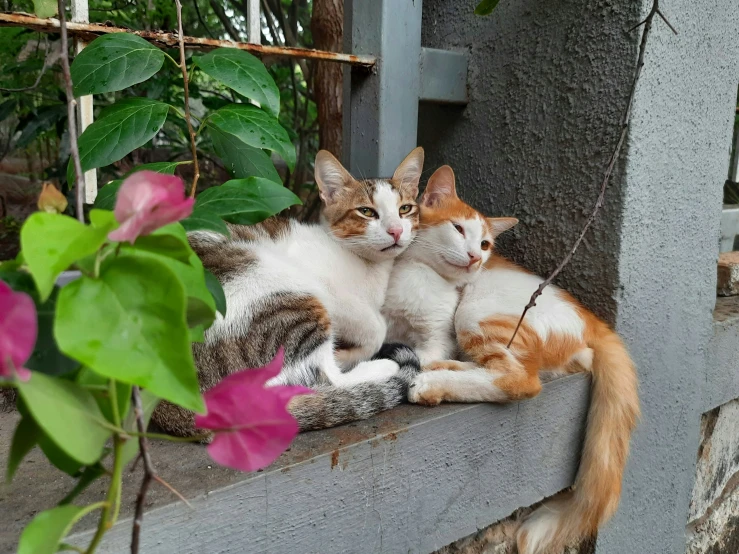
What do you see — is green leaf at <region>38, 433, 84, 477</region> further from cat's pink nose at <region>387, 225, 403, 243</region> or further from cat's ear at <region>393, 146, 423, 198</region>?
cat's ear at <region>393, 146, 423, 198</region>

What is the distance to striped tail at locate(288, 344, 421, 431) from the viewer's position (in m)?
1.15

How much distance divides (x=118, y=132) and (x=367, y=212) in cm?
78

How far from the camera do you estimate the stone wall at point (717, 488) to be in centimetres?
215

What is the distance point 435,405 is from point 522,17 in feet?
3.85

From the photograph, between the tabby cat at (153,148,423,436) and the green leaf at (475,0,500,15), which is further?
the green leaf at (475,0,500,15)

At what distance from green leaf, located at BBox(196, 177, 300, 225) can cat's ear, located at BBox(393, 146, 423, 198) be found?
0.81 m

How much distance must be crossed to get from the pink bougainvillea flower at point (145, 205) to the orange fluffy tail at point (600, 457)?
1.36 m

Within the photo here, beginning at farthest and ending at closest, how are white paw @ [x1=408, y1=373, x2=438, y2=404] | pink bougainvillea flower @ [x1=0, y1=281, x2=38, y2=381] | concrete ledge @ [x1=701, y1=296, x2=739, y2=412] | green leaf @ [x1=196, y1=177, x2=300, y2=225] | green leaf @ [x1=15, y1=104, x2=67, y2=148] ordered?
green leaf @ [x1=15, y1=104, x2=67, y2=148], concrete ledge @ [x1=701, y1=296, x2=739, y2=412], white paw @ [x1=408, y1=373, x2=438, y2=404], green leaf @ [x1=196, y1=177, x2=300, y2=225], pink bougainvillea flower @ [x1=0, y1=281, x2=38, y2=381]

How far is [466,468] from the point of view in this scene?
131 cm

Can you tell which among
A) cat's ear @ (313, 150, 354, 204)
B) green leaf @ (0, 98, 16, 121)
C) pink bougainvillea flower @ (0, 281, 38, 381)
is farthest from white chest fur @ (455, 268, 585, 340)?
green leaf @ (0, 98, 16, 121)

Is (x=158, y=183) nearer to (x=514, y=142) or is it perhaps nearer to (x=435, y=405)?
(x=435, y=405)

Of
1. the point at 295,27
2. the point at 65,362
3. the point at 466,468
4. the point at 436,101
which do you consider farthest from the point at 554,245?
the point at 295,27

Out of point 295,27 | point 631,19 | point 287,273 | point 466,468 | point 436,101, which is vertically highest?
point 295,27

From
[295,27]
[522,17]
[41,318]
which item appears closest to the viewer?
[41,318]
